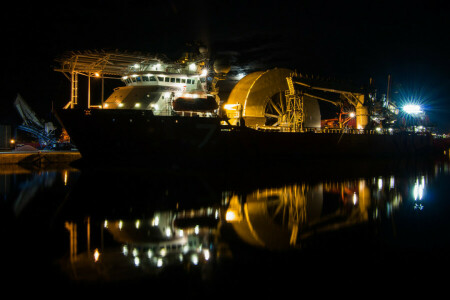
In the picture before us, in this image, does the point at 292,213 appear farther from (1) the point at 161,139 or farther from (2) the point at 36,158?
(2) the point at 36,158

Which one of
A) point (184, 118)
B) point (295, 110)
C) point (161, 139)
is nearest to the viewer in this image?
point (161, 139)

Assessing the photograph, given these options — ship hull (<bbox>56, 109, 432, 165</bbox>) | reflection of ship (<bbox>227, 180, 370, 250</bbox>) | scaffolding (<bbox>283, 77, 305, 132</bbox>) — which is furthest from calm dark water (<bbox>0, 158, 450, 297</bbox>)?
scaffolding (<bbox>283, 77, 305, 132</bbox>)

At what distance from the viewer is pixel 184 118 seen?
20344 millimetres

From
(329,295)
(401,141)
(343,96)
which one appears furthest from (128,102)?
(401,141)

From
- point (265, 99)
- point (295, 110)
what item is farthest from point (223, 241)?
point (265, 99)

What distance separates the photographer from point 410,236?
6734 mm

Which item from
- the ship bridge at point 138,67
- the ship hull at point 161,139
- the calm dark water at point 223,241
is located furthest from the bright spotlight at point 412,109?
the calm dark water at point 223,241

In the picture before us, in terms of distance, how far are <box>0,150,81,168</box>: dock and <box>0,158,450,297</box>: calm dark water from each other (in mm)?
13691

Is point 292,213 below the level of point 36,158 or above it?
below

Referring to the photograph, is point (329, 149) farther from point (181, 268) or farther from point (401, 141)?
point (181, 268)

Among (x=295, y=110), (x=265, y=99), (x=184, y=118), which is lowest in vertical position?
(x=184, y=118)

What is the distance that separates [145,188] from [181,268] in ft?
27.4

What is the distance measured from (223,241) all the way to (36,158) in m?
23.1

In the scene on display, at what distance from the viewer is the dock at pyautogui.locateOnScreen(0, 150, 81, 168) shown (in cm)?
2356
